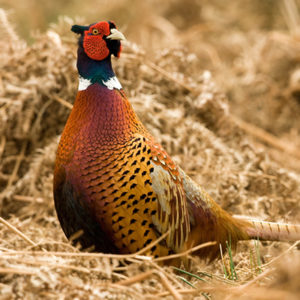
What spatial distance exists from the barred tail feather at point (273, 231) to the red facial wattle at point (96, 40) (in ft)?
4.38


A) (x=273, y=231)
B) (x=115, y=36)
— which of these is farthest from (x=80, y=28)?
(x=273, y=231)

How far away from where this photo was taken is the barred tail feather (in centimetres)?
258

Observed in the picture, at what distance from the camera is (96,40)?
2.35 m

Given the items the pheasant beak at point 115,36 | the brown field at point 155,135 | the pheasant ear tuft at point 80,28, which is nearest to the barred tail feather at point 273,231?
the brown field at point 155,135

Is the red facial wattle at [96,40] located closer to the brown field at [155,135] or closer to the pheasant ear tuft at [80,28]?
the pheasant ear tuft at [80,28]

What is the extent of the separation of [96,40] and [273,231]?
1466mm

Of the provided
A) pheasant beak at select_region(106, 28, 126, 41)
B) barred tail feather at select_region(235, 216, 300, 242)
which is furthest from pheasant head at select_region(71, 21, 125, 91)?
barred tail feather at select_region(235, 216, 300, 242)

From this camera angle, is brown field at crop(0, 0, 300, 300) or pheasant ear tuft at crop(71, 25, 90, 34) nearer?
pheasant ear tuft at crop(71, 25, 90, 34)

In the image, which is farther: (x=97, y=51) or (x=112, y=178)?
(x=97, y=51)

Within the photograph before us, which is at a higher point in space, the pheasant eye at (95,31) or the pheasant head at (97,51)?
the pheasant eye at (95,31)

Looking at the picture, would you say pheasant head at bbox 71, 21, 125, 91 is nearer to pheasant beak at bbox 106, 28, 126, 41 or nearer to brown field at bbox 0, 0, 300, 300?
pheasant beak at bbox 106, 28, 126, 41

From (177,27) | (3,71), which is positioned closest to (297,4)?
(177,27)

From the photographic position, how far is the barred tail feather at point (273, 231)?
258cm

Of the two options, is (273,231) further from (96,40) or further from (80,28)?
(80,28)
